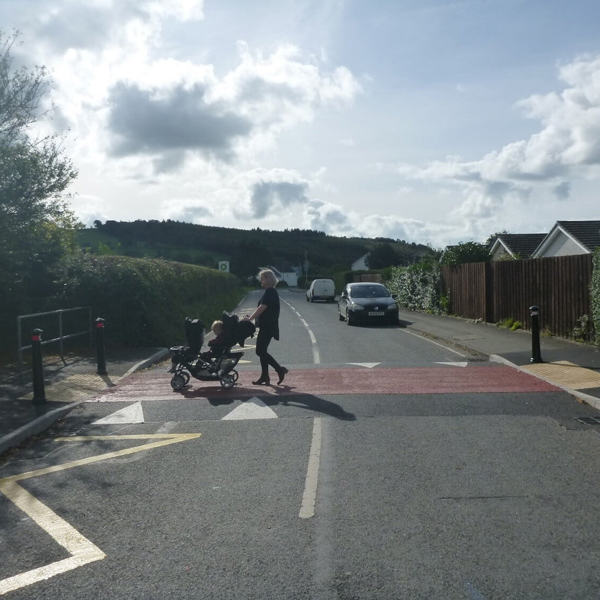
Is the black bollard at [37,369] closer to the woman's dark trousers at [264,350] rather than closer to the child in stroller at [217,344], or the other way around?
the child in stroller at [217,344]

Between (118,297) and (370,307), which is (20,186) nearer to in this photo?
(118,297)

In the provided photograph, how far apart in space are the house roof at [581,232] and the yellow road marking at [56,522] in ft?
113

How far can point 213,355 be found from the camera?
10836 mm

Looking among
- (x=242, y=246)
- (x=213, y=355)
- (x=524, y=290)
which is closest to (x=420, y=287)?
(x=524, y=290)

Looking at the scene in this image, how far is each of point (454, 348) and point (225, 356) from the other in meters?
7.84

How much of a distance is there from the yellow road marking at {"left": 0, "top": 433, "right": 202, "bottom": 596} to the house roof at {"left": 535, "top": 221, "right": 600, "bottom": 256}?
34568mm

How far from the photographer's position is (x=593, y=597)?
3.58 meters

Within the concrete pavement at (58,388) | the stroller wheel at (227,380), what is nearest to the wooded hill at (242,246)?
the concrete pavement at (58,388)

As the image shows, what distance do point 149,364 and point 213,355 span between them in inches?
153

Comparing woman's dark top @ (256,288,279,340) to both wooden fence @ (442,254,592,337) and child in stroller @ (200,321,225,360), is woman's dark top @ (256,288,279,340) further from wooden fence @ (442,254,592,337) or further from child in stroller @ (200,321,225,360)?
wooden fence @ (442,254,592,337)

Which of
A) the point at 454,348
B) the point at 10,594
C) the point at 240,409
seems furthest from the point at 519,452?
the point at 454,348

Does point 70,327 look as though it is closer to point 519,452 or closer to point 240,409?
point 240,409

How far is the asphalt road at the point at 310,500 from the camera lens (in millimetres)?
3895

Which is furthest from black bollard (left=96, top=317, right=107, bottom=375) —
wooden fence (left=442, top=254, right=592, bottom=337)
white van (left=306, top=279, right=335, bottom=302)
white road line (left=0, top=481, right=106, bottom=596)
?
white van (left=306, top=279, right=335, bottom=302)
